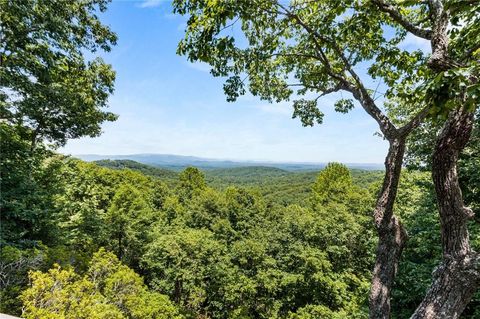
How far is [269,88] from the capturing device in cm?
619

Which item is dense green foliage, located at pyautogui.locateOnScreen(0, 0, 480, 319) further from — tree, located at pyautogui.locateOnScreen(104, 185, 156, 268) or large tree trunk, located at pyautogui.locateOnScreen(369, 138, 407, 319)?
large tree trunk, located at pyautogui.locateOnScreen(369, 138, 407, 319)

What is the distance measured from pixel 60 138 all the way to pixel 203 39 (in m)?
8.77

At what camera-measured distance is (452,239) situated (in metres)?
3.27

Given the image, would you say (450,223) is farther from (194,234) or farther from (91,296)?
(194,234)

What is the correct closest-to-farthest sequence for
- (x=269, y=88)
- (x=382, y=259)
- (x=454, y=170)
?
(x=454, y=170), (x=382, y=259), (x=269, y=88)

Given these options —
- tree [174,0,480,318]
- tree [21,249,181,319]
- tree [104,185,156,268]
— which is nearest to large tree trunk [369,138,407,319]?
tree [174,0,480,318]

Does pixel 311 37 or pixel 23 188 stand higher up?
pixel 311 37

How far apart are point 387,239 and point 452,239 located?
1033 millimetres

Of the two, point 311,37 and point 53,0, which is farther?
point 53,0

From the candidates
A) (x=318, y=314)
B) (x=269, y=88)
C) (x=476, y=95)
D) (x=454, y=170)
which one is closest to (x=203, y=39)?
(x=269, y=88)

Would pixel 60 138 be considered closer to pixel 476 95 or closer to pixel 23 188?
pixel 23 188

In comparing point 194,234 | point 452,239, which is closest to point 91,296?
point 452,239

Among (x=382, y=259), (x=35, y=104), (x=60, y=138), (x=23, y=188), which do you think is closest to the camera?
(x=382, y=259)

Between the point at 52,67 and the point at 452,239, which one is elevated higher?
the point at 52,67
